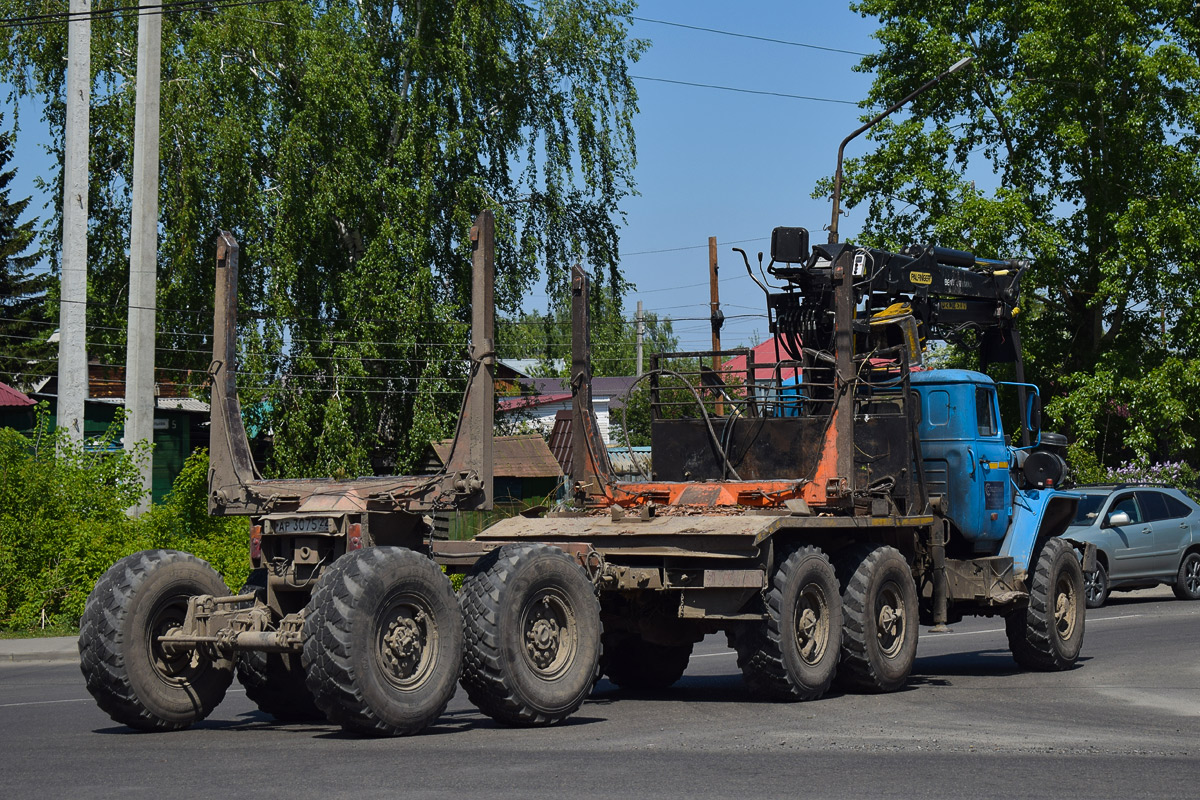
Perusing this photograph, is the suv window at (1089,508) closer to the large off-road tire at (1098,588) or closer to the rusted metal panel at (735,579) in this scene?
the large off-road tire at (1098,588)

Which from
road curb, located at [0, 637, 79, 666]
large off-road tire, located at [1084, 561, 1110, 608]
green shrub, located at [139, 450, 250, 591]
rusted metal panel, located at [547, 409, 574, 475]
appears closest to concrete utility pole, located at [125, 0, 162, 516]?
green shrub, located at [139, 450, 250, 591]

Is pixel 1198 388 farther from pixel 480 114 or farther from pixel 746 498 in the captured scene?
pixel 746 498

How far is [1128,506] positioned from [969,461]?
402 inches

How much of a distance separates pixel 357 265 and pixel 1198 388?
64.1 feet

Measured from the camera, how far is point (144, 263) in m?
22.6

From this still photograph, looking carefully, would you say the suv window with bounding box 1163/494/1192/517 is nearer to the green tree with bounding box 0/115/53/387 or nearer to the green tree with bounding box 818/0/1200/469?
the green tree with bounding box 818/0/1200/469

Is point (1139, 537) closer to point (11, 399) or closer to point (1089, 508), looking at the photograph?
point (1089, 508)

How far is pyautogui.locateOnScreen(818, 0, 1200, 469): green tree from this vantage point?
33.1 meters

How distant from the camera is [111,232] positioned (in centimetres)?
3441

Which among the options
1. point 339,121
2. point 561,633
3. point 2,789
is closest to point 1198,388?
point 339,121

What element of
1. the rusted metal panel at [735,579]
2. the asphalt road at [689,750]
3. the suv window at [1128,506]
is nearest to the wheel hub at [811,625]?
the asphalt road at [689,750]

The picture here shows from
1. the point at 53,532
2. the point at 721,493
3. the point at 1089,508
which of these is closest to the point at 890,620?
the point at 721,493

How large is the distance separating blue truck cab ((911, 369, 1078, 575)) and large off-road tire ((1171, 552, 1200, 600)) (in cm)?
1038

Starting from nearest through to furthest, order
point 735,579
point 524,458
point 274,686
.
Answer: point 274,686
point 735,579
point 524,458
